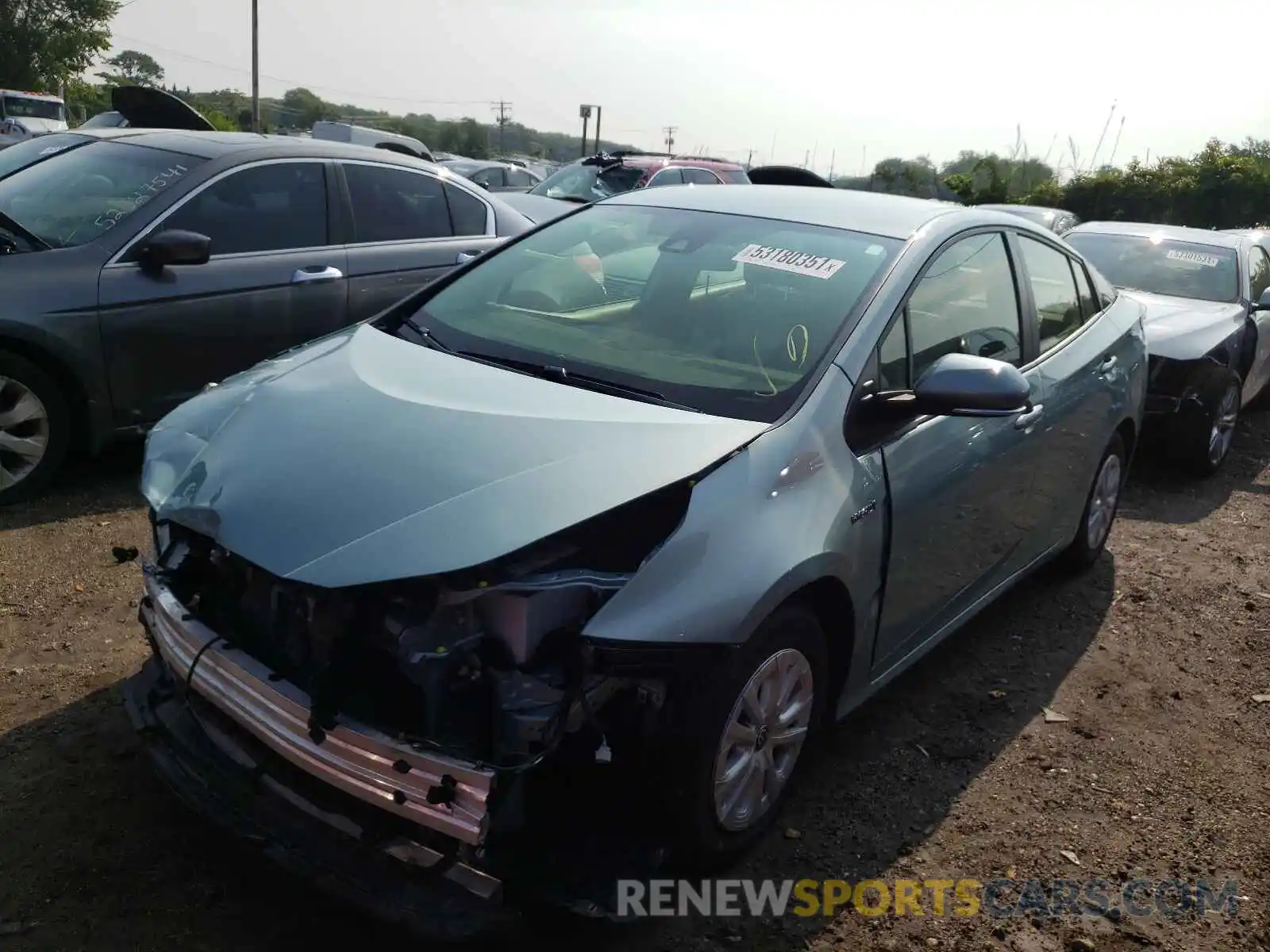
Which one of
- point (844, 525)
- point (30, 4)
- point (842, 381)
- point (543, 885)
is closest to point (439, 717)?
point (543, 885)

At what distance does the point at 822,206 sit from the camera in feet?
12.4

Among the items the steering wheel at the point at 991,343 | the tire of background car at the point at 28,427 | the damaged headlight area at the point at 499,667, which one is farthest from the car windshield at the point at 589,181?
the damaged headlight area at the point at 499,667

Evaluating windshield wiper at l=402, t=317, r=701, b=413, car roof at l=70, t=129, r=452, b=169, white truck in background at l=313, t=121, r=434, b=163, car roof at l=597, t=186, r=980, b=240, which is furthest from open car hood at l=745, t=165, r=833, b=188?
white truck in background at l=313, t=121, r=434, b=163

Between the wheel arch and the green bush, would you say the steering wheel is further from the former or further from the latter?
the green bush

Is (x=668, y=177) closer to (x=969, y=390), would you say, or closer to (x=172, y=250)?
(x=172, y=250)

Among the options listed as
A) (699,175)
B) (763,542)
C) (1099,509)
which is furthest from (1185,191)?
(763,542)

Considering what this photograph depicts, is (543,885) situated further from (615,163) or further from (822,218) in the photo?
(615,163)

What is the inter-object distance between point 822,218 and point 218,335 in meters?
A: 3.12

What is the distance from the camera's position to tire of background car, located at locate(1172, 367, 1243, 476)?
6785mm

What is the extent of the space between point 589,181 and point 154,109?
6618mm

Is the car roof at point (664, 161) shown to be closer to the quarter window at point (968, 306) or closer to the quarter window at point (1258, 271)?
the quarter window at point (1258, 271)

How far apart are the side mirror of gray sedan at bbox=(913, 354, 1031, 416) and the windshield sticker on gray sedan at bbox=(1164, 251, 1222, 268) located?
6.11 meters

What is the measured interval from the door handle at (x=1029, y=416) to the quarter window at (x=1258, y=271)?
501cm

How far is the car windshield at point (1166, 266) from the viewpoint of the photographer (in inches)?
311
